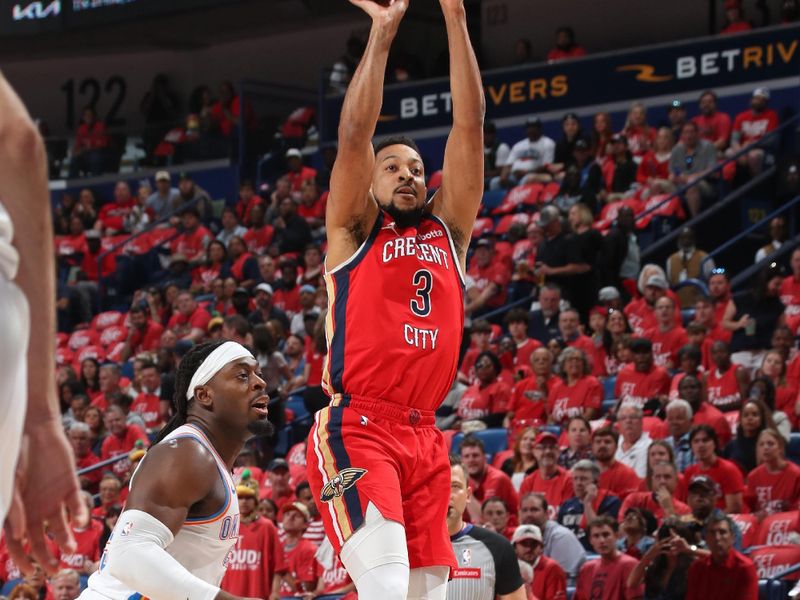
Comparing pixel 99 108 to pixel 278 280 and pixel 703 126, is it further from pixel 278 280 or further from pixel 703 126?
pixel 703 126

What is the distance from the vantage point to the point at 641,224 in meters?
14.3

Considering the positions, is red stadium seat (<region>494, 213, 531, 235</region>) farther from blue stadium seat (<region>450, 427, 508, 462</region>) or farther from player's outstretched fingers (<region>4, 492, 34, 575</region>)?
player's outstretched fingers (<region>4, 492, 34, 575</region>)

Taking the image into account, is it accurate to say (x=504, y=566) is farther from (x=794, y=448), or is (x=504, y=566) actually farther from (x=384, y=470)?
(x=794, y=448)

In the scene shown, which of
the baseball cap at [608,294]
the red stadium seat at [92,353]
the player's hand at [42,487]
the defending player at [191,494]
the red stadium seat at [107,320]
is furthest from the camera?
the red stadium seat at [107,320]

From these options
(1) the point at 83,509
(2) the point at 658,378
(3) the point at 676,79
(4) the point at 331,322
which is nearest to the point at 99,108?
(3) the point at 676,79

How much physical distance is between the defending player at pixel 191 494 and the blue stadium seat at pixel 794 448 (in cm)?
546

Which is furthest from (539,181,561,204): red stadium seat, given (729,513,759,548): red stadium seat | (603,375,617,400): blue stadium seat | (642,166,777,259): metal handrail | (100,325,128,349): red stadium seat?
(729,513,759,548): red stadium seat

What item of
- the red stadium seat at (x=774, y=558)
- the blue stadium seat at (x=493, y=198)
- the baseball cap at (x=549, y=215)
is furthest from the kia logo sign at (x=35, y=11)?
Result: the red stadium seat at (x=774, y=558)

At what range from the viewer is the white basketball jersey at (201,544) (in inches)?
192

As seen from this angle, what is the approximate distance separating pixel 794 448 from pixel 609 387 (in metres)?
2.20

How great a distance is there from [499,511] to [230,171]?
1290 cm

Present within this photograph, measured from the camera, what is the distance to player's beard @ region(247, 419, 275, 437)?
5.11 metres

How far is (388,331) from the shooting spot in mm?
5031

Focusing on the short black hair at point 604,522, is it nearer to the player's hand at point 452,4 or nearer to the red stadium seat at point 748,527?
the red stadium seat at point 748,527
